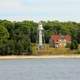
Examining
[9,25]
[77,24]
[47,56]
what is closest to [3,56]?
[47,56]

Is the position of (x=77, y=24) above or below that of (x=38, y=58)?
above

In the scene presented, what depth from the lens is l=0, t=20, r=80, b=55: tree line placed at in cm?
4169

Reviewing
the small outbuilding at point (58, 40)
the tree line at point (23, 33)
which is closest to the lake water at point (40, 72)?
the tree line at point (23, 33)

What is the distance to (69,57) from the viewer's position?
136 ft

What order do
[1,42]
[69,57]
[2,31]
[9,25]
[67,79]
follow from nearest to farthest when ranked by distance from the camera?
[67,79] → [69,57] → [1,42] → [2,31] → [9,25]

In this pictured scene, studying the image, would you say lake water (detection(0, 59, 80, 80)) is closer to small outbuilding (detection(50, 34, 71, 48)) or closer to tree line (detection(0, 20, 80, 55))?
tree line (detection(0, 20, 80, 55))

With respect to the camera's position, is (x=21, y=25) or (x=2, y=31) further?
(x=21, y=25)

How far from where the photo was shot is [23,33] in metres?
56.4

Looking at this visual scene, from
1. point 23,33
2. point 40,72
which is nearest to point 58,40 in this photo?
point 23,33

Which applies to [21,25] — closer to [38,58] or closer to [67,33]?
[67,33]

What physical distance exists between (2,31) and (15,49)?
1475 cm

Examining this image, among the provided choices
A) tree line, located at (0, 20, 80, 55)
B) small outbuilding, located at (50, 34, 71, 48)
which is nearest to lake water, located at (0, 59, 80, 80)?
tree line, located at (0, 20, 80, 55)

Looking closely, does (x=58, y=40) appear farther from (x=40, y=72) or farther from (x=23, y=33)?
(x=40, y=72)

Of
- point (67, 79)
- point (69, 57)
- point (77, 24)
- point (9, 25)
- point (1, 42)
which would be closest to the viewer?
point (67, 79)
